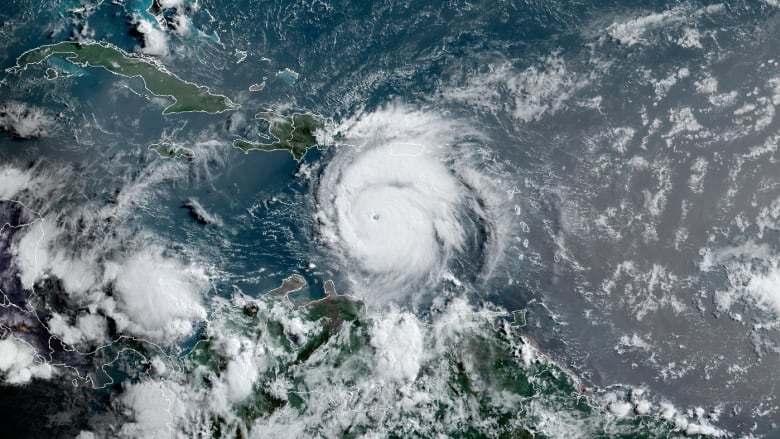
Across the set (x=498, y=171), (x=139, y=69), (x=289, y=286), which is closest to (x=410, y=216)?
(x=498, y=171)

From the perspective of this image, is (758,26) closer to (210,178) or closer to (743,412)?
(743,412)

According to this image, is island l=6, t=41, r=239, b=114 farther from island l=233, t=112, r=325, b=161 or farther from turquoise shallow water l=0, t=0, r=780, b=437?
island l=233, t=112, r=325, b=161

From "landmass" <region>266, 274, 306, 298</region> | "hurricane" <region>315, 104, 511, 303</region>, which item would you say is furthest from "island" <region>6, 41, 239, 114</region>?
"landmass" <region>266, 274, 306, 298</region>

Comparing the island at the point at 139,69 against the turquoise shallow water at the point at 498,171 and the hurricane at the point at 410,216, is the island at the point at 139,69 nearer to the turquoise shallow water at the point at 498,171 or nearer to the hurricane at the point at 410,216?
the turquoise shallow water at the point at 498,171

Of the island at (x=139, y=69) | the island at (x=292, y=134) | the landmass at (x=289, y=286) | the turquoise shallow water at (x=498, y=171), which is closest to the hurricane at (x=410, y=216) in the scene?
the turquoise shallow water at (x=498, y=171)

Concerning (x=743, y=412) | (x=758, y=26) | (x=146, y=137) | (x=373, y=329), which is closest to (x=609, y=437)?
(x=743, y=412)

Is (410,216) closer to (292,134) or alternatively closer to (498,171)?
(498,171)
